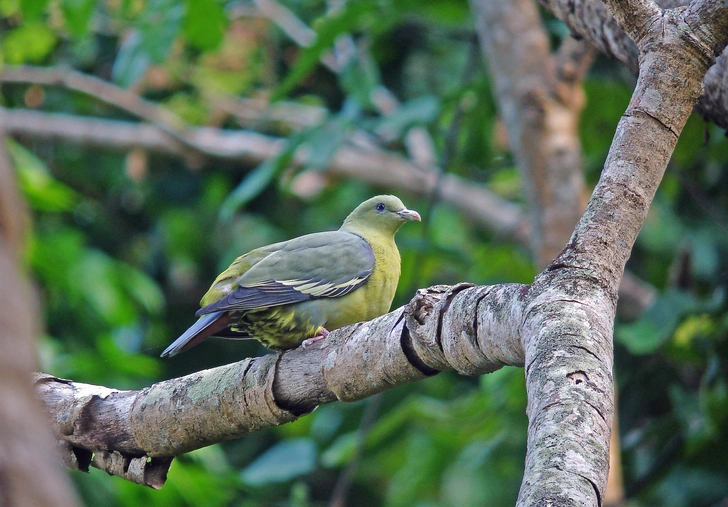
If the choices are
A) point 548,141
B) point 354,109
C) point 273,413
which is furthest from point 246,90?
point 273,413

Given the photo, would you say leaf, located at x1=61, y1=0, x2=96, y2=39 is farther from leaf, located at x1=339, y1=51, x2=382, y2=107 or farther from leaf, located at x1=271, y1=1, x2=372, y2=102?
leaf, located at x1=339, y1=51, x2=382, y2=107

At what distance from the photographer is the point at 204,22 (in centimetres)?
460

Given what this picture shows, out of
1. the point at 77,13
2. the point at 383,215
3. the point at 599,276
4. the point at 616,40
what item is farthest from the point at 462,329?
the point at 77,13

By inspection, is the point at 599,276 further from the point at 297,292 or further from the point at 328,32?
the point at 328,32

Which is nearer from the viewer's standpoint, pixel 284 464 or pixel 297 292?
pixel 297 292

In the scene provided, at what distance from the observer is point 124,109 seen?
7.59m

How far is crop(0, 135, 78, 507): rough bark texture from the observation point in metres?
0.75

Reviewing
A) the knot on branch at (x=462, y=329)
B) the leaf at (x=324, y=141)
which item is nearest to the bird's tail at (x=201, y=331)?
the knot on branch at (x=462, y=329)

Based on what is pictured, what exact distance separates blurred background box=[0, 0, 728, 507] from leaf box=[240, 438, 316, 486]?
2 centimetres

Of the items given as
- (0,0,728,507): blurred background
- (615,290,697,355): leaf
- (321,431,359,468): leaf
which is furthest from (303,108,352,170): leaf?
(615,290,697,355): leaf

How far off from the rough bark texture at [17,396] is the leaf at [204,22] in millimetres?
3972

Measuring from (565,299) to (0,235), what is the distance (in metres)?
1.22

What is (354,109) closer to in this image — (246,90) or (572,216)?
(572,216)

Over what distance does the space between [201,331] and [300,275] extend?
16.2 inches
